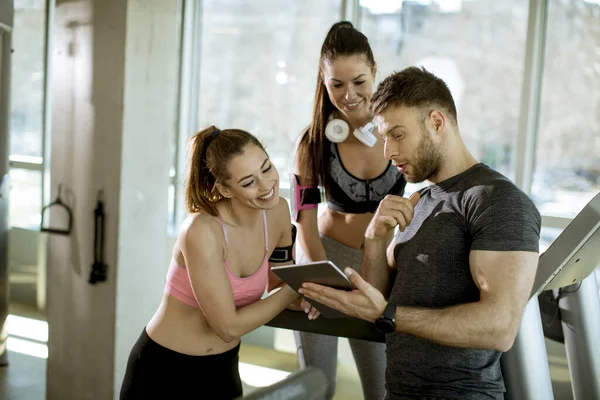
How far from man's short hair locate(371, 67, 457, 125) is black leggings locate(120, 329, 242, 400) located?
0.89 meters

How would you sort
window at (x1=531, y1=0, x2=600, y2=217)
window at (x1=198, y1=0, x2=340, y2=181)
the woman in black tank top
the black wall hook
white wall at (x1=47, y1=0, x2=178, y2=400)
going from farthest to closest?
window at (x1=198, y1=0, x2=340, y2=181), window at (x1=531, y1=0, x2=600, y2=217), the black wall hook, white wall at (x1=47, y1=0, x2=178, y2=400), the woman in black tank top

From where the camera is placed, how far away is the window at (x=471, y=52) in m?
4.21

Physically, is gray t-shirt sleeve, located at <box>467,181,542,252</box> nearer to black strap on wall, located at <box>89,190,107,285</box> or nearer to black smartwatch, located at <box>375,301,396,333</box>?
black smartwatch, located at <box>375,301,396,333</box>

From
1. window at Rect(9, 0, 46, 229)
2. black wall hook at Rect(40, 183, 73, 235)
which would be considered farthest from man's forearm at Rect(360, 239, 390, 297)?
window at Rect(9, 0, 46, 229)

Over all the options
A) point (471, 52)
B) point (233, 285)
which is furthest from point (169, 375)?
point (471, 52)

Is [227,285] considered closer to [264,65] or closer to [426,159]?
[426,159]

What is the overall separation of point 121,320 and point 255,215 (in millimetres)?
1643

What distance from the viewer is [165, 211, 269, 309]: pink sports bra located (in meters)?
1.90

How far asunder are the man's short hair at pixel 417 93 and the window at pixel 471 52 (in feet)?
8.75

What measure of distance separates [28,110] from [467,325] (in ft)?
16.5

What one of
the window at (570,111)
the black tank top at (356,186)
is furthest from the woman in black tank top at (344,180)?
the window at (570,111)

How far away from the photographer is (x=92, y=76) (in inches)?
129

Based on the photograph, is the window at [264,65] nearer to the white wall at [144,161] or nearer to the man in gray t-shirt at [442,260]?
the white wall at [144,161]

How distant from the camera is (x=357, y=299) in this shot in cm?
161
